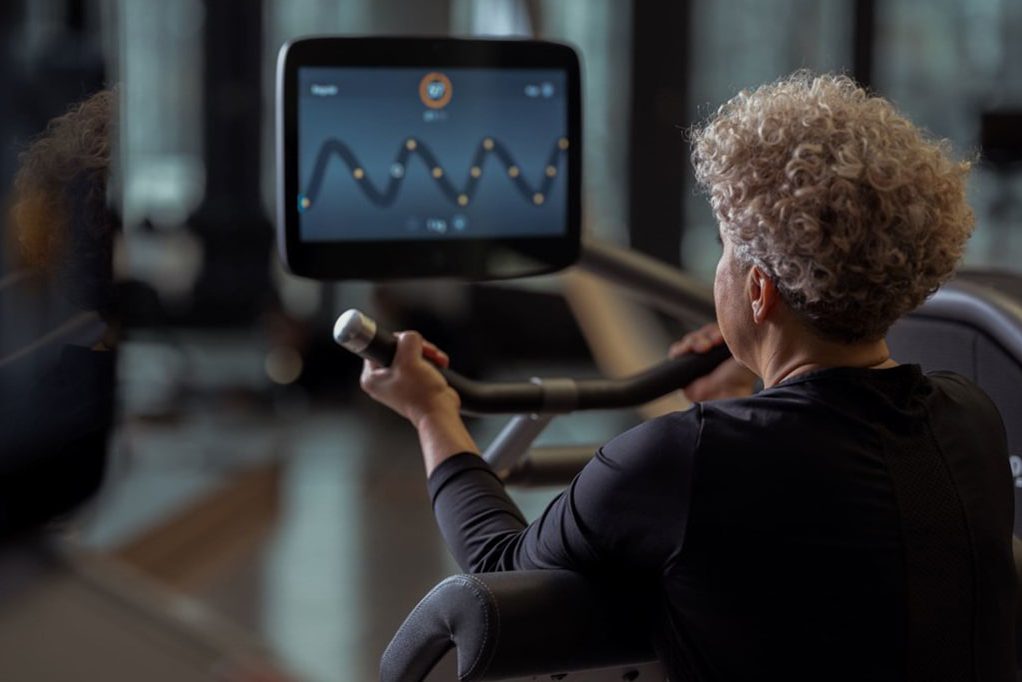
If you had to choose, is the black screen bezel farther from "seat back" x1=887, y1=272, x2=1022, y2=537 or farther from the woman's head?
"seat back" x1=887, y1=272, x2=1022, y2=537

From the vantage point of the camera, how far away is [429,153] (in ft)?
4.96

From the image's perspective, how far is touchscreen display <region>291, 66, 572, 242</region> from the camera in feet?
4.83

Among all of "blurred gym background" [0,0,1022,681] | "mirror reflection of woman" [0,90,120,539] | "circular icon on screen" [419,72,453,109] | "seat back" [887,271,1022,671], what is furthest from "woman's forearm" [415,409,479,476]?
"blurred gym background" [0,0,1022,681]

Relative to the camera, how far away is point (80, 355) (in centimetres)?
88

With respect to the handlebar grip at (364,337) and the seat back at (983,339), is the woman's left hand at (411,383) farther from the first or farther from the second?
the seat back at (983,339)

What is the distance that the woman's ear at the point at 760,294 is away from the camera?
1265mm

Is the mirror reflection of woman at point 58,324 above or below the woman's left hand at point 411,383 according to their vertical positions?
above

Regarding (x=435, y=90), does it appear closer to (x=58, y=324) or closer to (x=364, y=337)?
(x=364, y=337)

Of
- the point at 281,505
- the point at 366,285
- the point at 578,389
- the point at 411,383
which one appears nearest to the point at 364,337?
the point at 411,383

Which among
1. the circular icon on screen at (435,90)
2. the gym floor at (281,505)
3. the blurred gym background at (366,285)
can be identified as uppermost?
the circular icon on screen at (435,90)

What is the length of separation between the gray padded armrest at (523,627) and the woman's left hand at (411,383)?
1.00ft

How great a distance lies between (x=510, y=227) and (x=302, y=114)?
0.27m

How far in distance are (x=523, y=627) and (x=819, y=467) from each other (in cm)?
28

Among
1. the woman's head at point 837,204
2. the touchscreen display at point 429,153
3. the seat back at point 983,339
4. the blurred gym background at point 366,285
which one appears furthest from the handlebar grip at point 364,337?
the blurred gym background at point 366,285
